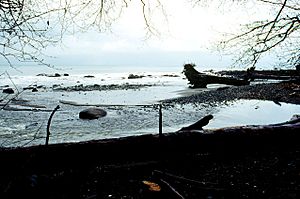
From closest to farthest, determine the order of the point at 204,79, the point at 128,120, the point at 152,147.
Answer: the point at 152,147
the point at 128,120
the point at 204,79

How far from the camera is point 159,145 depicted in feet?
14.9

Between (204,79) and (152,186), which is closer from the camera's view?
(152,186)

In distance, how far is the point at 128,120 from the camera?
11180 millimetres

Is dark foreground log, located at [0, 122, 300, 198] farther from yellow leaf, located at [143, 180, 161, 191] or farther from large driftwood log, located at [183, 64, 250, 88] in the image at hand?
large driftwood log, located at [183, 64, 250, 88]

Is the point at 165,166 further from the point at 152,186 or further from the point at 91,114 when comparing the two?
the point at 91,114

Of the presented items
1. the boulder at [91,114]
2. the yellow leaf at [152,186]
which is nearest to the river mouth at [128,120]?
the boulder at [91,114]

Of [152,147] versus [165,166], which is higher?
[152,147]

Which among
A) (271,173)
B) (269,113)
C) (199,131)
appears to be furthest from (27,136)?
(269,113)

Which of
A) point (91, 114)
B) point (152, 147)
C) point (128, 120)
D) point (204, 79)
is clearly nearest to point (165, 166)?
point (152, 147)

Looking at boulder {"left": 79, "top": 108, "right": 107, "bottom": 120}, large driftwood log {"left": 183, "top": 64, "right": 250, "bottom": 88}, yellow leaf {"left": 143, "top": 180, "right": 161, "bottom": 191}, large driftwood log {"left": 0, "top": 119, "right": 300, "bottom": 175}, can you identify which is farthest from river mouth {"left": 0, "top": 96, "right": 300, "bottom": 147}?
large driftwood log {"left": 183, "top": 64, "right": 250, "bottom": 88}

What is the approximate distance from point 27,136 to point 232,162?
629cm

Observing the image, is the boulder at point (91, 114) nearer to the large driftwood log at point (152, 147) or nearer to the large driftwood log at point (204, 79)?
the large driftwood log at point (152, 147)

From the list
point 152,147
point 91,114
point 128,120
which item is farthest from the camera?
point 91,114

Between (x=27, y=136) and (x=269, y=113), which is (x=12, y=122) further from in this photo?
(x=269, y=113)
